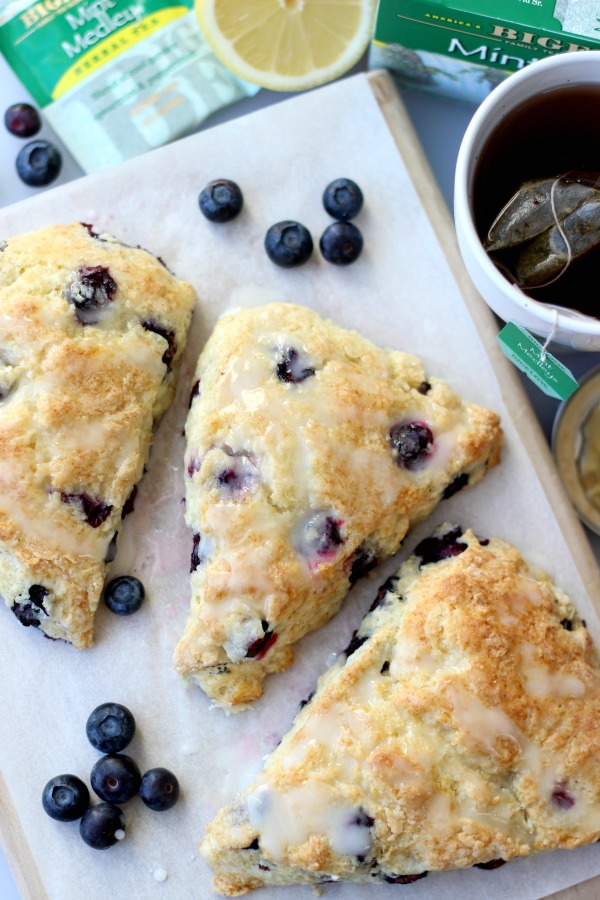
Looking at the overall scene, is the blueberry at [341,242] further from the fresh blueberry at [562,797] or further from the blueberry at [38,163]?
the fresh blueberry at [562,797]

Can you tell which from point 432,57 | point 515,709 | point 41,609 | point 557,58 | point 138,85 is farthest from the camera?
point 138,85

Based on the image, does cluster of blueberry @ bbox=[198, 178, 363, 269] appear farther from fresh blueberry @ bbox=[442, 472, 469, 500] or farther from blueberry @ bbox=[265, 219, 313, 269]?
fresh blueberry @ bbox=[442, 472, 469, 500]

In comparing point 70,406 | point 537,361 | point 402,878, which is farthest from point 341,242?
point 402,878

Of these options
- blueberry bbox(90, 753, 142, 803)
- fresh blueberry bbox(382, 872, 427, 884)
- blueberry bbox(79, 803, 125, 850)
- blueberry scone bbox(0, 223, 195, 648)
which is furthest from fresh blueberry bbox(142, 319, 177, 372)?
fresh blueberry bbox(382, 872, 427, 884)

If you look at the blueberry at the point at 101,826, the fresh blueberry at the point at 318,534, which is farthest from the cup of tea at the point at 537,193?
the blueberry at the point at 101,826

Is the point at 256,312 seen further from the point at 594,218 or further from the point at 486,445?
the point at 594,218

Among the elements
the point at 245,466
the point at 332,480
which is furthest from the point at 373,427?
the point at 245,466

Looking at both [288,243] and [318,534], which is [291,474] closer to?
[318,534]
